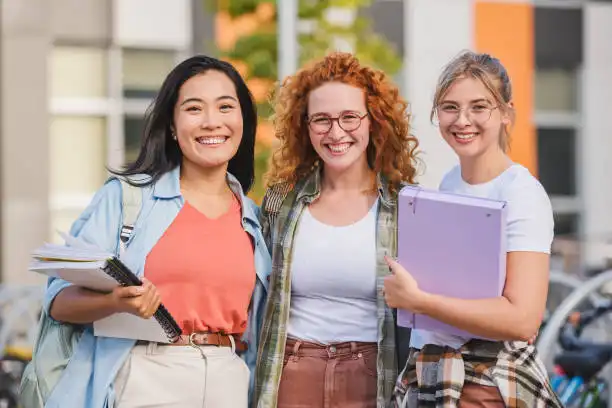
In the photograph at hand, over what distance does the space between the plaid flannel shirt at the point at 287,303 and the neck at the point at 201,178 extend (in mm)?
232

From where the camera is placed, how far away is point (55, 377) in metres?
3.13

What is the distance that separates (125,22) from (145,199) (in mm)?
7777

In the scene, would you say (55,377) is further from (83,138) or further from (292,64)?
(83,138)

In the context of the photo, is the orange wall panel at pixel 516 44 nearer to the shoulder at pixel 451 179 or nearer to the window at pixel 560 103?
the window at pixel 560 103

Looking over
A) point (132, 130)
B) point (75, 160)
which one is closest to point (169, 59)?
point (132, 130)

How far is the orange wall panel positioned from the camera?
11.6m

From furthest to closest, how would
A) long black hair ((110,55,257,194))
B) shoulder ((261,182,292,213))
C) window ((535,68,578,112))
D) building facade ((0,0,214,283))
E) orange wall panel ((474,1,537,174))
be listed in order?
window ((535,68,578,112)) → orange wall panel ((474,1,537,174)) → building facade ((0,0,214,283)) → shoulder ((261,182,292,213)) → long black hair ((110,55,257,194))

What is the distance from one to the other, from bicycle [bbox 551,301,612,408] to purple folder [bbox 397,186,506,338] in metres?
2.46

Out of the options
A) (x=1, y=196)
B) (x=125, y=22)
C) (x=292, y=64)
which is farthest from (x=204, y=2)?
(x=292, y=64)

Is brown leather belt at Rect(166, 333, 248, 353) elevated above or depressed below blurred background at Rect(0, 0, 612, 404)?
below

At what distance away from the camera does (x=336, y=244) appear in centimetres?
330

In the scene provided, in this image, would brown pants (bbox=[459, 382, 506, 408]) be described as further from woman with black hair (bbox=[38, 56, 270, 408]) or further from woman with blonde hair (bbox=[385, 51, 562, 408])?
woman with black hair (bbox=[38, 56, 270, 408])

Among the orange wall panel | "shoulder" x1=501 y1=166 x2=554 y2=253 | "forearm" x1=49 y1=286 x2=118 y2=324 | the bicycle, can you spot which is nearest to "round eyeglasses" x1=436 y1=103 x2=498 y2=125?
"shoulder" x1=501 y1=166 x2=554 y2=253

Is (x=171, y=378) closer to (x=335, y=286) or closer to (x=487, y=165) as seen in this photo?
(x=335, y=286)
